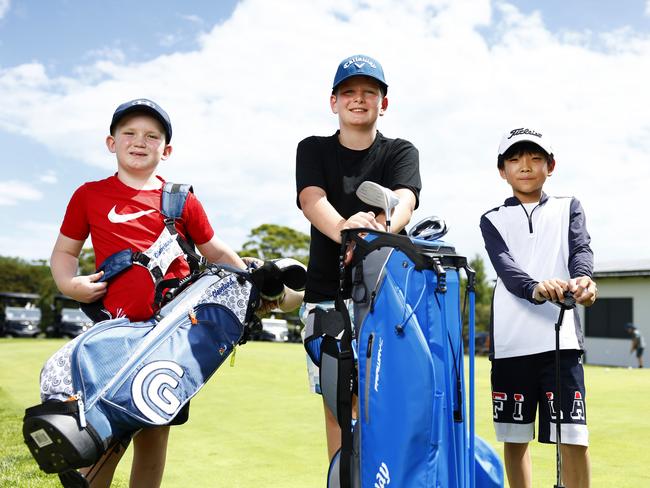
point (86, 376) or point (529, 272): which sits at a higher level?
point (529, 272)

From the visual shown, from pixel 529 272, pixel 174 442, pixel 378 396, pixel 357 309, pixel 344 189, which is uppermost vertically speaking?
pixel 344 189

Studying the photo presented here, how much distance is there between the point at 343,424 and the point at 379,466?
0.81 ft

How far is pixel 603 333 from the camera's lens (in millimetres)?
28562

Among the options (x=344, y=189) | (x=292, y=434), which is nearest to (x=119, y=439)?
(x=344, y=189)

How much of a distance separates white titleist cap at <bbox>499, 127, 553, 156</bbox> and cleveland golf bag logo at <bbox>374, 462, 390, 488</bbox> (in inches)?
72.7

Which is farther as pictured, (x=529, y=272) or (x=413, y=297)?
(x=529, y=272)

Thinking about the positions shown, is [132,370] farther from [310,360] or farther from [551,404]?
[551,404]

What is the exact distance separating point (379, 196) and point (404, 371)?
0.68 metres

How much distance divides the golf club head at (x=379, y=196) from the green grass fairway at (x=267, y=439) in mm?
2458

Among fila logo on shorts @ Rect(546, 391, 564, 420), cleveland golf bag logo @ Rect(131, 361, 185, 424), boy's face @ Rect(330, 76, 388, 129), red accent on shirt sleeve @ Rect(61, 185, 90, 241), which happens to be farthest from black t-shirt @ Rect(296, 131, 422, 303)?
fila logo on shorts @ Rect(546, 391, 564, 420)

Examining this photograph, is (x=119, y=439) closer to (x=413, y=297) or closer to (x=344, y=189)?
(x=413, y=297)

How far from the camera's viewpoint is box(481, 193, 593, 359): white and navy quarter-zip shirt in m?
3.27

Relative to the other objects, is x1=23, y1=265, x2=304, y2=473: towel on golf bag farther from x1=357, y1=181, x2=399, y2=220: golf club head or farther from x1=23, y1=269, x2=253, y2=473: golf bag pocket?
x1=357, y1=181, x2=399, y2=220: golf club head

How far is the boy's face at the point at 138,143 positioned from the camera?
3.05 metres
